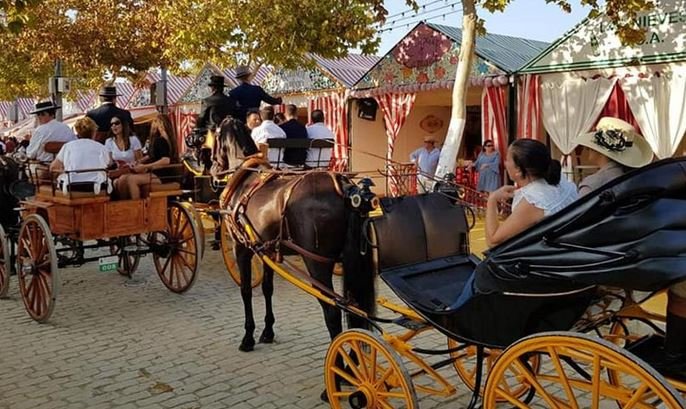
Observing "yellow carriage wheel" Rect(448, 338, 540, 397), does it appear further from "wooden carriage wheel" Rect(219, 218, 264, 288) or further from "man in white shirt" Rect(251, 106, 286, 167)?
"man in white shirt" Rect(251, 106, 286, 167)

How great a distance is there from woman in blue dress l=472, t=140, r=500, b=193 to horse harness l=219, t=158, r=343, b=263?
7.05 m

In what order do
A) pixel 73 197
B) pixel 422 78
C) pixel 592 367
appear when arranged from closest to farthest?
pixel 592 367 → pixel 73 197 → pixel 422 78

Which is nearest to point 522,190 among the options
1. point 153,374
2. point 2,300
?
point 153,374

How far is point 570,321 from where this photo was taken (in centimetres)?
292

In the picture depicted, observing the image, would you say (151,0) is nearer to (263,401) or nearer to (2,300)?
(2,300)

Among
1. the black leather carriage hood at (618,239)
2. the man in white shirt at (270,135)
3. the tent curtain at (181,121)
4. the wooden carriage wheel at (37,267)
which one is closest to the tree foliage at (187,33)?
the tent curtain at (181,121)

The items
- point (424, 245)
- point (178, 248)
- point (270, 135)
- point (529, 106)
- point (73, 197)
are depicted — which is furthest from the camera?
point (529, 106)

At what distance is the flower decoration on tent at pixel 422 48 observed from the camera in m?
12.7

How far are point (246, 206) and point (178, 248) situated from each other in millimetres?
2284

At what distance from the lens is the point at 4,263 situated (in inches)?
273

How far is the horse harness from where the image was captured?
15.4 ft

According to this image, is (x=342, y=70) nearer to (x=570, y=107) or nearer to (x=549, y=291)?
(x=570, y=107)

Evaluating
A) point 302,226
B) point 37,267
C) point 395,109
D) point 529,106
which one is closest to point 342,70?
point 395,109

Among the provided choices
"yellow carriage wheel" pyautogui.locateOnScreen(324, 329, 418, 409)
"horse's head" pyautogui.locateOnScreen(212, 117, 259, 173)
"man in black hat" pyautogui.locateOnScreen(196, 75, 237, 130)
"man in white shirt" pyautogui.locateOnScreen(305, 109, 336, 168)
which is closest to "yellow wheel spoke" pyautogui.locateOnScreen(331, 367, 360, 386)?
"yellow carriage wheel" pyautogui.locateOnScreen(324, 329, 418, 409)
